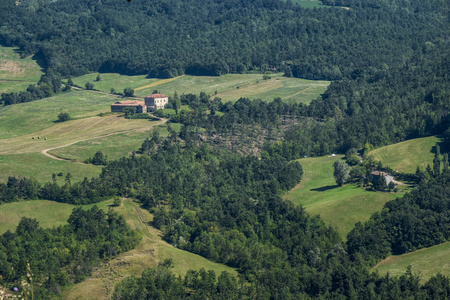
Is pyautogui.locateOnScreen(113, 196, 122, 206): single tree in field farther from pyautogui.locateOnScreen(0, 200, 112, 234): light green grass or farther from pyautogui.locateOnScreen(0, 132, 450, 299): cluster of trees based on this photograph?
pyautogui.locateOnScreen(0, 132, 450, 299): cluster of trees

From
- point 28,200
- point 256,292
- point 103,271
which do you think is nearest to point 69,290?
point 103,271

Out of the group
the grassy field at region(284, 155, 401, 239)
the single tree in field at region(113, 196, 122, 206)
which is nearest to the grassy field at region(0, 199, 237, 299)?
the single tree in field at region(113, 196, 122, 206)

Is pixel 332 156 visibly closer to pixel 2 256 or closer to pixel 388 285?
pixel 388 285

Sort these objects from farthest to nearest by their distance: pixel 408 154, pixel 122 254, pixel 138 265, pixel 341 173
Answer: pixel 408 154, pixel 341 173, pixel 122 254, pixel 138 265

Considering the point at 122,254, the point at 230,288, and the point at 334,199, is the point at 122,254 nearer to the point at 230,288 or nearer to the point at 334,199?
the point at 230,288

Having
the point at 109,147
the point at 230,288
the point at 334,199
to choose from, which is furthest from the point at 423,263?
the point at 109,147
